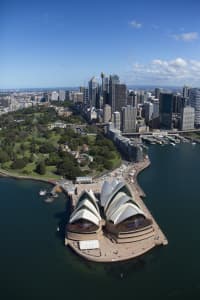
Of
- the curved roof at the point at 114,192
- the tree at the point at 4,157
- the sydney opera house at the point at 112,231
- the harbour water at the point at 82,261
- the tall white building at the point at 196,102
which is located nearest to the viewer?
the harbour water at the point at 82,261

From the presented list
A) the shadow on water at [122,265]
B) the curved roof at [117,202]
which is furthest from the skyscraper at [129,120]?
the shadow on water at [122,265]

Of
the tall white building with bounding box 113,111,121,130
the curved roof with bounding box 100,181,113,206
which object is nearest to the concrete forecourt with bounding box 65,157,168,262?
the curved roof with bounding box 100,181,113,206

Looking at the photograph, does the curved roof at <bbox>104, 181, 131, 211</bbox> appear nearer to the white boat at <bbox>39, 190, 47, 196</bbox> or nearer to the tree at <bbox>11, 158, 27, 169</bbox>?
the white boat at <bbox>39, 190, 47, 196</bbox>

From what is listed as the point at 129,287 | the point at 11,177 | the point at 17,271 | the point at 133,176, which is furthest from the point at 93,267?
the point at 11,177

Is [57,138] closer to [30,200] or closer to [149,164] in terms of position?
[149,164]

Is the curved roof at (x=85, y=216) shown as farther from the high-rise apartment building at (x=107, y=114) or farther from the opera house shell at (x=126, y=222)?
the high-rise apartment building at (x=107, y=114)

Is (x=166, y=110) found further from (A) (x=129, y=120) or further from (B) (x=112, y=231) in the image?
(B) (x=112, y=231)
